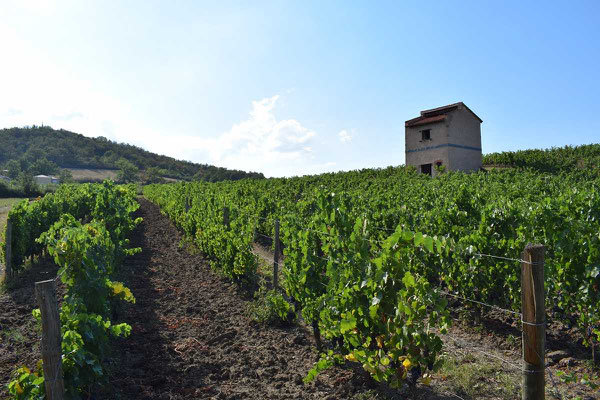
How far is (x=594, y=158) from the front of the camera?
26781 mm

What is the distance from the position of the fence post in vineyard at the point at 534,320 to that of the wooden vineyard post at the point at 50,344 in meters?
3.63

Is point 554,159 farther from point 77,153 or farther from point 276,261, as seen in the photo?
point 77,153

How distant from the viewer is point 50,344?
332cm

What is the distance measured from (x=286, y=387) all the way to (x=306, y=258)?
166 cm

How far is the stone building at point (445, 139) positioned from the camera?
26.9 meters

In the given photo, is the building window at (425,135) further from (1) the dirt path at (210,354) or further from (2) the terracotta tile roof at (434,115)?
(1) the dirt path at (210,354)

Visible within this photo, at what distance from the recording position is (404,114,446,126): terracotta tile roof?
2694cm

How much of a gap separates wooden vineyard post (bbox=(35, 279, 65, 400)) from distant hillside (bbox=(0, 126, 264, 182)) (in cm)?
9997

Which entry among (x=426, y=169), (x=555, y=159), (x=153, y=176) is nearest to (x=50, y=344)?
(x=426, y=169)

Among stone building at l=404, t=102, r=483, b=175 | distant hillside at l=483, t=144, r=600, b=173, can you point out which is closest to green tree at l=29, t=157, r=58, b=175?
stone building at l=404, t=102, r=483, b=175

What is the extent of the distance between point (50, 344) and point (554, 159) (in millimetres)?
32616

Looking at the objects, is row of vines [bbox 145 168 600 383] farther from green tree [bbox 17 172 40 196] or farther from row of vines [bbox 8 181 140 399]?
green tree [bbox 17 172 40 196]

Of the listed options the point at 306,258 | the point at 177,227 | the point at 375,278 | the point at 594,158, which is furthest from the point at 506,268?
the point at 594,158

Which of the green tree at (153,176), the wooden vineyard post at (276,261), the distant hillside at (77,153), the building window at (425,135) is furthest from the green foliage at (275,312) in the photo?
the green tree at (153,176)
